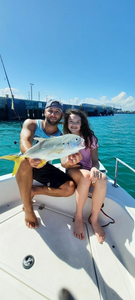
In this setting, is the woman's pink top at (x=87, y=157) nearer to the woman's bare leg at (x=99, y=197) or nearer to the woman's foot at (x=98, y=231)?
the woman's bare leg at (x=99, y=197)

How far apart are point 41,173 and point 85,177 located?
76 centimetres

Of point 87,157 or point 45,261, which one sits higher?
point 87,157

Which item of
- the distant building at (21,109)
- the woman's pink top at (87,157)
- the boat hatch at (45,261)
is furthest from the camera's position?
the distant building at (21,109)

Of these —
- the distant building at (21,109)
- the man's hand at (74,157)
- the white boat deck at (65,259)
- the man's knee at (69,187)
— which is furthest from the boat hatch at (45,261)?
the distant building at (21,109)

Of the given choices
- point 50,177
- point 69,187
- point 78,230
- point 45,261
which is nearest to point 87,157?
point 69,187

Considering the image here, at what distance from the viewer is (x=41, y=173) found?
7.39ft

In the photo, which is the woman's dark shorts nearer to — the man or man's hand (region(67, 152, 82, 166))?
the man

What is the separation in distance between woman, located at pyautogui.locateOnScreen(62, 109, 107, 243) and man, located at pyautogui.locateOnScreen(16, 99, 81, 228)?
18 centimetres

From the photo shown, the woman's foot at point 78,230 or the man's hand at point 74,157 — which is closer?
the man's hand at point 74,157

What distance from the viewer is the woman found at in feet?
6.46

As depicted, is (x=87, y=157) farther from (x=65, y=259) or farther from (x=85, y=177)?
(x=65, y=259)

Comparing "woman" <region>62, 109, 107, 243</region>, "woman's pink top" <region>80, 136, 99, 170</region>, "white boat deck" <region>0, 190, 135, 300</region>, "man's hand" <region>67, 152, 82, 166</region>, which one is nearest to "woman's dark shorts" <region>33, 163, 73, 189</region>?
"woman" <region>62, 109, 107, 243</region>

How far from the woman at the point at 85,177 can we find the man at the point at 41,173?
0.59 feet

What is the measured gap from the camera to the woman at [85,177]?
1969 mm
